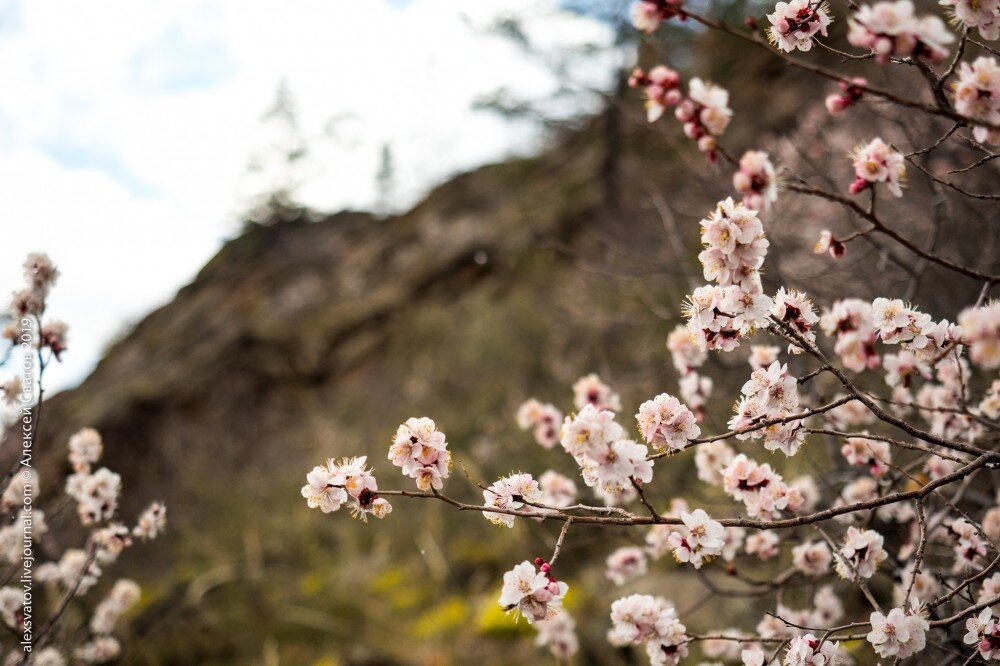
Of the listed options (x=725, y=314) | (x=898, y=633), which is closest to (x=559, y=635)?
(x=898, y=633)

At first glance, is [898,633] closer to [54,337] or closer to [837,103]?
[837,103]

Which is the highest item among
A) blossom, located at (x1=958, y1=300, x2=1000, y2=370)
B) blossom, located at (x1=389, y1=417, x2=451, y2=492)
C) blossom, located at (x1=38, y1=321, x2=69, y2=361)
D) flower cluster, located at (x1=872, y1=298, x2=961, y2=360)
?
blossom, located at (x1=958, y1=300, x2=1000, y2=370)

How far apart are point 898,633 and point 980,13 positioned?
1565 millimetres

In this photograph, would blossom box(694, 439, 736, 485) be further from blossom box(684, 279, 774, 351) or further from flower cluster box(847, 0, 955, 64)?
flower cluster box(847, 0, 955, 64)

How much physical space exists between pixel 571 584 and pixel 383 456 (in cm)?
586

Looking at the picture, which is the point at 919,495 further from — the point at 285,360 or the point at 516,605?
the point at 285,360

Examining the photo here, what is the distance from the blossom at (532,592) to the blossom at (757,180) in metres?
1.04

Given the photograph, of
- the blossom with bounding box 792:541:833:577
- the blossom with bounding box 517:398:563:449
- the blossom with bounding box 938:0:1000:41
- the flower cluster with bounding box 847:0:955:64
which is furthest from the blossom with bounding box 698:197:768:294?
the blossom with bounding box 517:398:563:449

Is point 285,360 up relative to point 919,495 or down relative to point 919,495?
down

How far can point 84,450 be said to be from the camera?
113 inches

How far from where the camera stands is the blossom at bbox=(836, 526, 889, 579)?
1765 millimetres

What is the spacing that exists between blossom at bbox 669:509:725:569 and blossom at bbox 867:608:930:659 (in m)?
0.44

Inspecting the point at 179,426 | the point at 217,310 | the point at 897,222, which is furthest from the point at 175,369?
the point at 897,222

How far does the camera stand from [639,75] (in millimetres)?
1550
